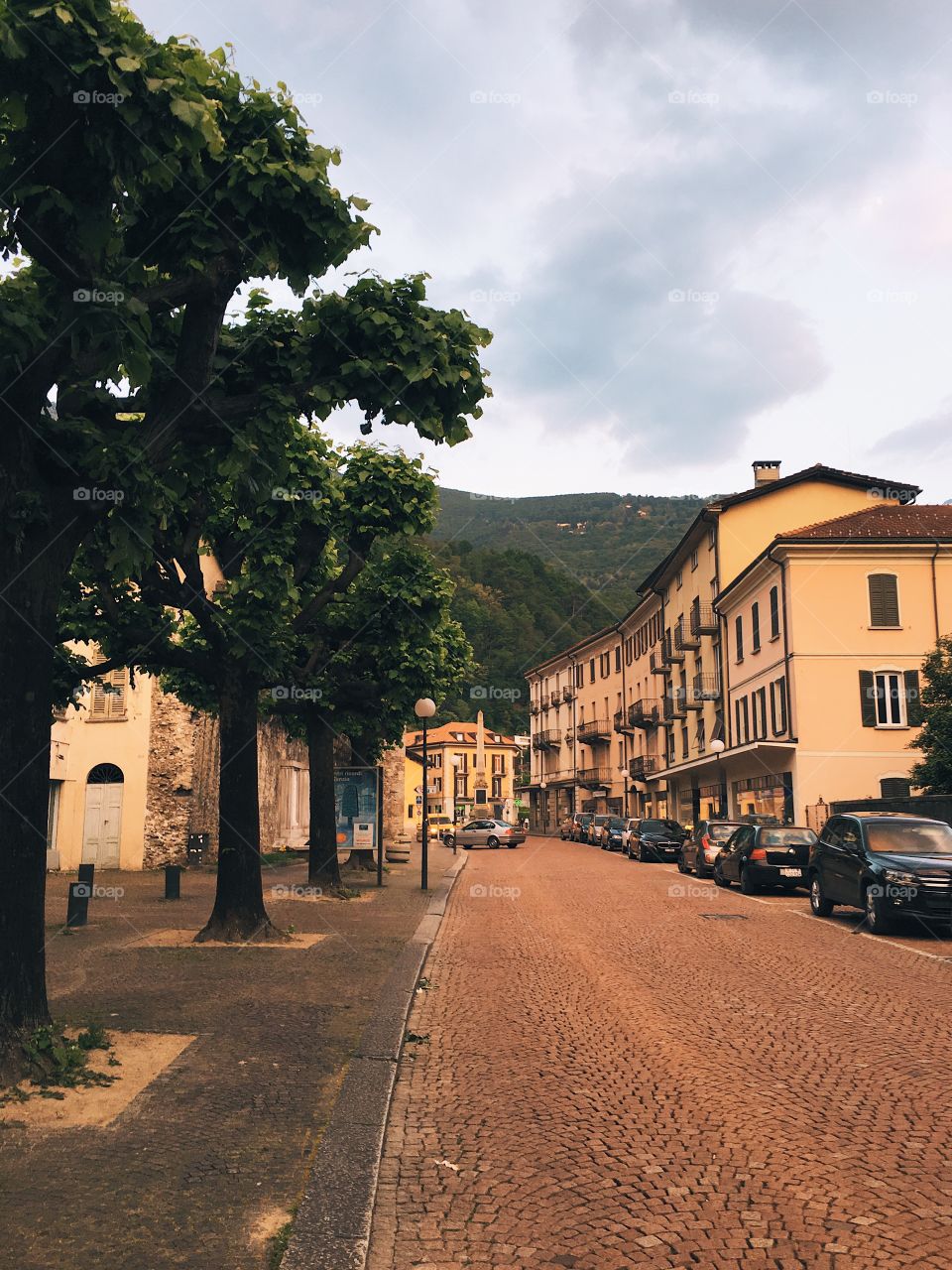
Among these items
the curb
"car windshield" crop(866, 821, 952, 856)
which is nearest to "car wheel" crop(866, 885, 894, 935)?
"car windshield" crop(866, 821, 952, 856)

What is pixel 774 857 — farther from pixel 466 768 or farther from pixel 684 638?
pixel 466 768

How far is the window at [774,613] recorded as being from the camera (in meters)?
36.9

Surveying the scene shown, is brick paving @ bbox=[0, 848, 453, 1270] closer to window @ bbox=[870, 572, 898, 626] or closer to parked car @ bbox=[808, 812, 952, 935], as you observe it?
parked car @ bbox=[808, 812, 952, 935]

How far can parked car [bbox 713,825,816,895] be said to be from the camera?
2202 cm

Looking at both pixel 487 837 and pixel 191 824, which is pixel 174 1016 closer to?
pixel 191 824

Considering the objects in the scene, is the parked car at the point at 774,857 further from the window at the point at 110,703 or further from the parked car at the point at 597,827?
the parked car at the point at 597,827

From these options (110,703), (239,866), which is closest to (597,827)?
(110,703)

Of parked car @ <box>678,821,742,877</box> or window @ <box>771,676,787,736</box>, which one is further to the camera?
window @ <box>771,676,787,736</box>

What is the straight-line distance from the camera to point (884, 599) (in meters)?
35.6

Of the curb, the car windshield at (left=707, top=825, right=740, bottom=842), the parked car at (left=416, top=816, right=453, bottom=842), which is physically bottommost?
the parked car at (left=416, top=816, right=453, bottom=842)

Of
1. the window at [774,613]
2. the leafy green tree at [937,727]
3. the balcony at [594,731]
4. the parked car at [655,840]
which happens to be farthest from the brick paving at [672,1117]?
the balcony at [594,731]

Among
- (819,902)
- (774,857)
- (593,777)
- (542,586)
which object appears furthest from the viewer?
(542,586)

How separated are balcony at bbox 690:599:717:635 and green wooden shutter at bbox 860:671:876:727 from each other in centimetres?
1194

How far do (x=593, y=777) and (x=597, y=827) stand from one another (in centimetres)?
2458
